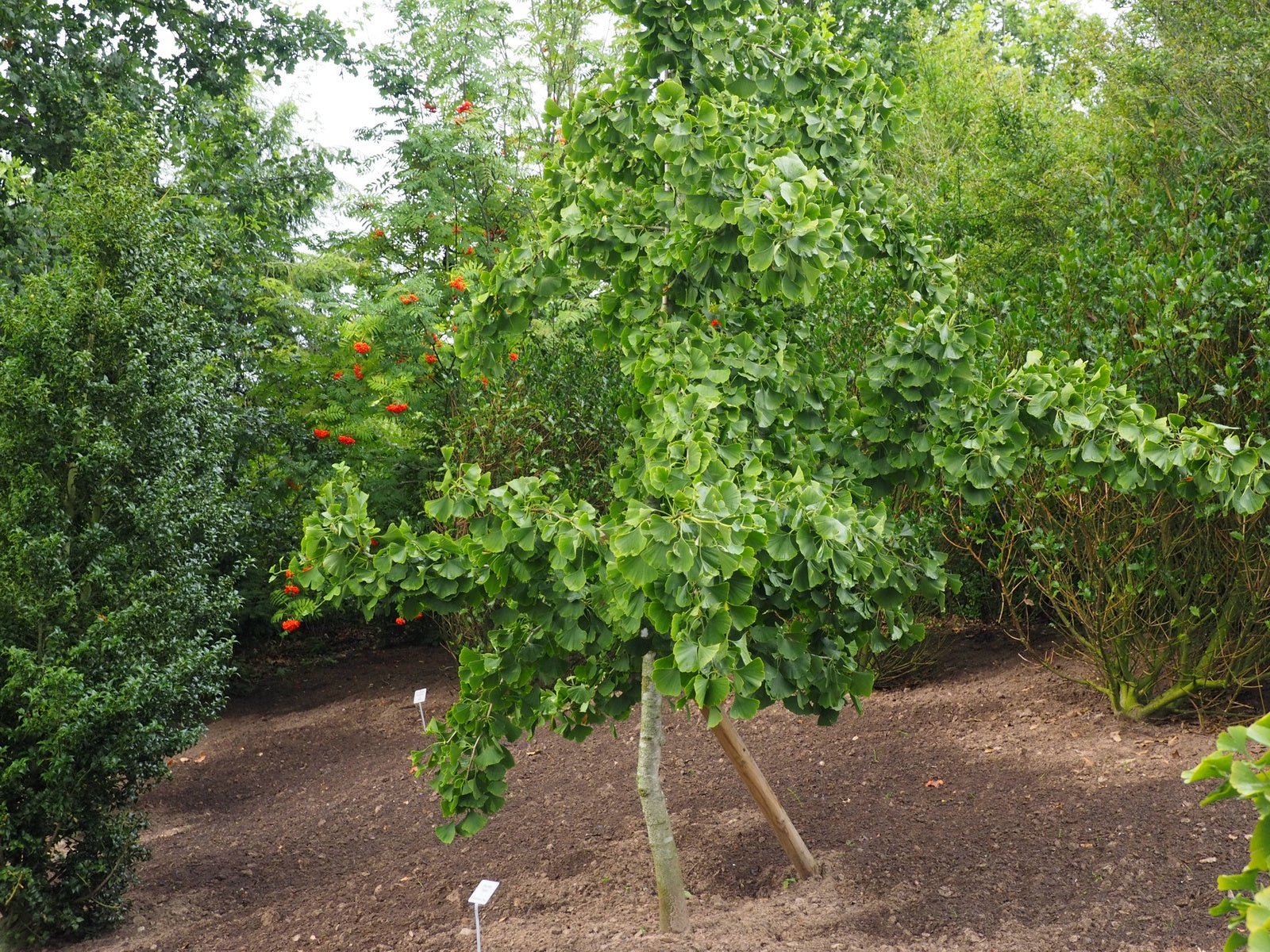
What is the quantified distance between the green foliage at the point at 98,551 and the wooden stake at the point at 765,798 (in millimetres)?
2650

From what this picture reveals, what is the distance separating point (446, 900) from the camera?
471 cm

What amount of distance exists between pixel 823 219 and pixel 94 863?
438cm

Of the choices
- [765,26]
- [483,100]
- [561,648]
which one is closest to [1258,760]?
[561,648]

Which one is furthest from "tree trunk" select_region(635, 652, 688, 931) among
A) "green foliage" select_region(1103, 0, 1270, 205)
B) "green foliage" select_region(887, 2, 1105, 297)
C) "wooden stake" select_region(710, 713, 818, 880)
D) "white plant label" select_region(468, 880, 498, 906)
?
"green foliage" select_region(1103, 0, 1270, 205)

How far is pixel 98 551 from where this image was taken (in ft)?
16.1

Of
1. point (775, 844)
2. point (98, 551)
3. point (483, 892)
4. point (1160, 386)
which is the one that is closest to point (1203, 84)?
point (1160, 386)

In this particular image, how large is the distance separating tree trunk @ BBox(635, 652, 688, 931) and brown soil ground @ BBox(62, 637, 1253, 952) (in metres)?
0.12

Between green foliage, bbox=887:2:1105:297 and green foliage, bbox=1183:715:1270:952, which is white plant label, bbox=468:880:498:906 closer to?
green foliage, bbox=1183:715:1270:952

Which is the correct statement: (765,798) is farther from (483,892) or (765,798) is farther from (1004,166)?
(1004,166)


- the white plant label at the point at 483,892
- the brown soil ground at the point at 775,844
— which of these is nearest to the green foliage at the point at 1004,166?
the brown soil ground at the point at 775,844

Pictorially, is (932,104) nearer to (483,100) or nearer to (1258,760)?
(483,100)

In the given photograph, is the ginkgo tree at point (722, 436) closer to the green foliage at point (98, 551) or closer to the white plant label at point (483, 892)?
the white plant label at point (483, 892)

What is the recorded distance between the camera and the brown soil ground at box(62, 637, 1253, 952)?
12.6ft

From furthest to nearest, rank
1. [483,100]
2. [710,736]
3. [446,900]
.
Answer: [483,100]
[710,736]
[446,900]
